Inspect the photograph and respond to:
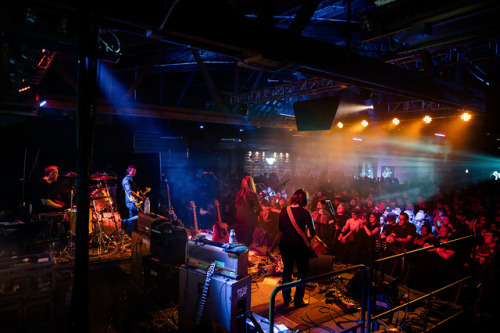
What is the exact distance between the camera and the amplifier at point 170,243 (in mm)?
4977

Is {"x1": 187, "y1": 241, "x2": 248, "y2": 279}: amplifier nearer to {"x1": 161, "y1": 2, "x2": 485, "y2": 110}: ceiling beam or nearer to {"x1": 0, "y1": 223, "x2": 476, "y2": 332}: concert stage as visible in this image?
{"x1": 0, "y1": 223, "x2": 476, "y2": 332}: concert stage

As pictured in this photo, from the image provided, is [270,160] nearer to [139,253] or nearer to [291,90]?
[291,90]

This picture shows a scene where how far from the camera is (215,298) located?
12.7 feet

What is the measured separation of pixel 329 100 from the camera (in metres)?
5.23

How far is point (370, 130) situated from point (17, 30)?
15.5 meters

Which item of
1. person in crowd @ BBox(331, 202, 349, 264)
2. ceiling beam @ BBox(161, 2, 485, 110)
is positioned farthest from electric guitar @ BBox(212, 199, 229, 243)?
ceiling beam @ BBox(161, 2, 485, 110)

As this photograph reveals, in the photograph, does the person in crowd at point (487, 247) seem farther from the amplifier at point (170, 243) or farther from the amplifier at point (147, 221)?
the amplifier at point (147, 221)

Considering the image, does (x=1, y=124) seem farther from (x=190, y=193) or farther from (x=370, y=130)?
(x=370, y=130)

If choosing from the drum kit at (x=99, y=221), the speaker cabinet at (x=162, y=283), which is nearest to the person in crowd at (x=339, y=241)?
the speaker cabinet at (x=162, y=283)

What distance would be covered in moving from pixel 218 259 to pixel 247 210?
3.02 meters

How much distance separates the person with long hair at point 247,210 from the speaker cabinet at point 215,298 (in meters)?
2.84

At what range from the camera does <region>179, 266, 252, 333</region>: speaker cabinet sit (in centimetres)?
371

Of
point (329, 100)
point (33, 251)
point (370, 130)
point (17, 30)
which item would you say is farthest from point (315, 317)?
point (370, 130)

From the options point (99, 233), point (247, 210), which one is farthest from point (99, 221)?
point (247, 210)
